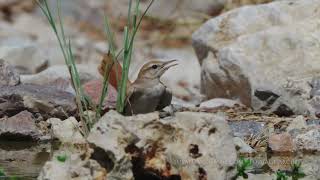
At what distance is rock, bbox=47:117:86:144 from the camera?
18.9 ft

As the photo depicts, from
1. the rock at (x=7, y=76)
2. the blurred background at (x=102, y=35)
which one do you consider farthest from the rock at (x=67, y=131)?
the blurred background at (x=102, y=35)

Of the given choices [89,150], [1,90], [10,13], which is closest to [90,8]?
[10,13]

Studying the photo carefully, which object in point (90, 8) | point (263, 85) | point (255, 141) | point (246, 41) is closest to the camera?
point (255, 141)

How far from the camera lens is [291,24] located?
866 centimetres

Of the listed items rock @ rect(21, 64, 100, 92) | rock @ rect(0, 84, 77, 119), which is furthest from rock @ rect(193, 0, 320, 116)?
rock @ rect(0, 84, 77, 119)

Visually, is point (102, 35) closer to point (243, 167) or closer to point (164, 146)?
point (243, 167)

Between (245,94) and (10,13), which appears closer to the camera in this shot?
(245,94)

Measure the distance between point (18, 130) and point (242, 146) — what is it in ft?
5.68

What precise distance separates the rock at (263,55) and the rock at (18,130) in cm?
207

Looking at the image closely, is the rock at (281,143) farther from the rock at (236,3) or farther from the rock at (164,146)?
the rock at (236,3)

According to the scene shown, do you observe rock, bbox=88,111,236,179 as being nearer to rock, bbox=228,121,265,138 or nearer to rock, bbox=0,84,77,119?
rock, bbox=228,121,265,138

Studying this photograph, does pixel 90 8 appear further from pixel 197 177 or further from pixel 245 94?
pixel 197 177

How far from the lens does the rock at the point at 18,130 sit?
6.90 metres

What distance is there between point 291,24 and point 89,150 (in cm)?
429
